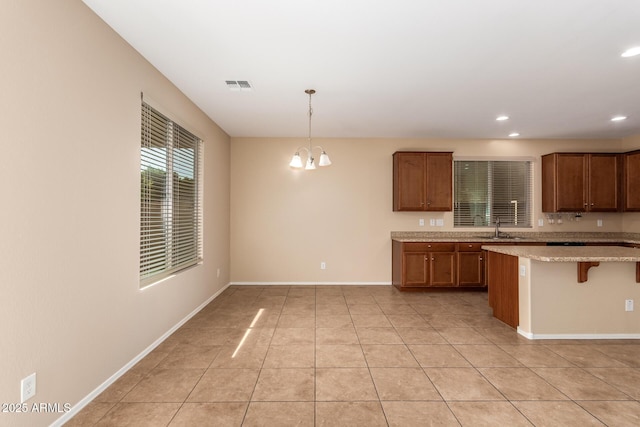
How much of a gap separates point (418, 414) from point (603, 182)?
18.6 feet

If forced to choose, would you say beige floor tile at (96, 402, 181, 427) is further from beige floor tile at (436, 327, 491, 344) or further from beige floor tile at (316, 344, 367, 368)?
beige floor tile at (436, 327, 491, 344)

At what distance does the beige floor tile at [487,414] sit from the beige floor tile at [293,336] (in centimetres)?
148

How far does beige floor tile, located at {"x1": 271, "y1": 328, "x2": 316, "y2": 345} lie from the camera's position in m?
3.11

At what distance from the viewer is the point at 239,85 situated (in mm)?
3340

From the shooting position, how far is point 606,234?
562 centimetres

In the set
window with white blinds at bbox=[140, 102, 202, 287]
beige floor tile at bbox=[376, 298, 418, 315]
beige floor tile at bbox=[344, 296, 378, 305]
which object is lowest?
beige floor tile at bbox=[376, 298, 418, 315]

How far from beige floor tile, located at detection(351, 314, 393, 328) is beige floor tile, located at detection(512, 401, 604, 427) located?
1626 mm

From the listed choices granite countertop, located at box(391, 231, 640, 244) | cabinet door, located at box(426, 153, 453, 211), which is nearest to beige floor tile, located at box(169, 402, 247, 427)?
granite countertop, located at box(391, 231, 640, 244)

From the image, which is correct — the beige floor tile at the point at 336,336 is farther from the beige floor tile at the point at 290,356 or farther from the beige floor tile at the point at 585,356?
the beige floor tile at the point at 585,356

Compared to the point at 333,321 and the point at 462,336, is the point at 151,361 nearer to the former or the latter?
the point at 333,321

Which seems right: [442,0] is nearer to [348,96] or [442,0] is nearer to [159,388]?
[348,96]

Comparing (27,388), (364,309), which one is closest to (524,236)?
(364,309)

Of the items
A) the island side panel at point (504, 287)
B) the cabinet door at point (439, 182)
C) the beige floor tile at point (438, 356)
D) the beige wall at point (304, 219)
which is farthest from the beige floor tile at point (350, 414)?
the cabinet door at point (439, 182)

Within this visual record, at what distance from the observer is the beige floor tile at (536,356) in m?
2.65
